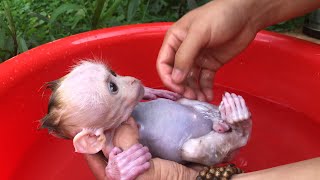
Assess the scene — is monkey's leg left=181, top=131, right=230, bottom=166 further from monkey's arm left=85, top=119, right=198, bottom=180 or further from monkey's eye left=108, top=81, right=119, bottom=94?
monkey's eye left=108, top=81, right=119, bottom=94

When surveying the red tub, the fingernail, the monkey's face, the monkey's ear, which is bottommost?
the red tub

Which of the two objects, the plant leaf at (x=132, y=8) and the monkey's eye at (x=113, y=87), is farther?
the plant leaf at (x=132, y=8)

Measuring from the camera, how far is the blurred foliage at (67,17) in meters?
2.18

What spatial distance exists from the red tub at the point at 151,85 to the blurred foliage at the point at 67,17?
0.44 meters

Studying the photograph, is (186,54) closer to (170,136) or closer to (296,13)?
(170,136)

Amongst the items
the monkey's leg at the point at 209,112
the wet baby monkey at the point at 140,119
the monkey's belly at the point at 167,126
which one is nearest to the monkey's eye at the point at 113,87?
the wet baby monkey at the point at 140,119

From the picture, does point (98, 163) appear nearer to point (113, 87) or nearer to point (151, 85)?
point (113, 87)

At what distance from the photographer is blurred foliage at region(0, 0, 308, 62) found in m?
2.18

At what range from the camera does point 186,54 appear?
1.37 meters

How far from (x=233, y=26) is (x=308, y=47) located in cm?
35

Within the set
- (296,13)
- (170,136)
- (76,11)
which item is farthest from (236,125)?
(76,11)

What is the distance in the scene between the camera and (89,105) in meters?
1.20

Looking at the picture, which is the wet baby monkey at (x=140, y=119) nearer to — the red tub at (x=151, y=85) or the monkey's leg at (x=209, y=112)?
the monkey's leg at (x=209, y=112)

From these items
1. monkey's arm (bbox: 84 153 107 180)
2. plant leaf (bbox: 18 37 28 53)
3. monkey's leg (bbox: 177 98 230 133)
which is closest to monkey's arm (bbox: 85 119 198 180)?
monkey's arm (bbox: 84 153 107 180)
